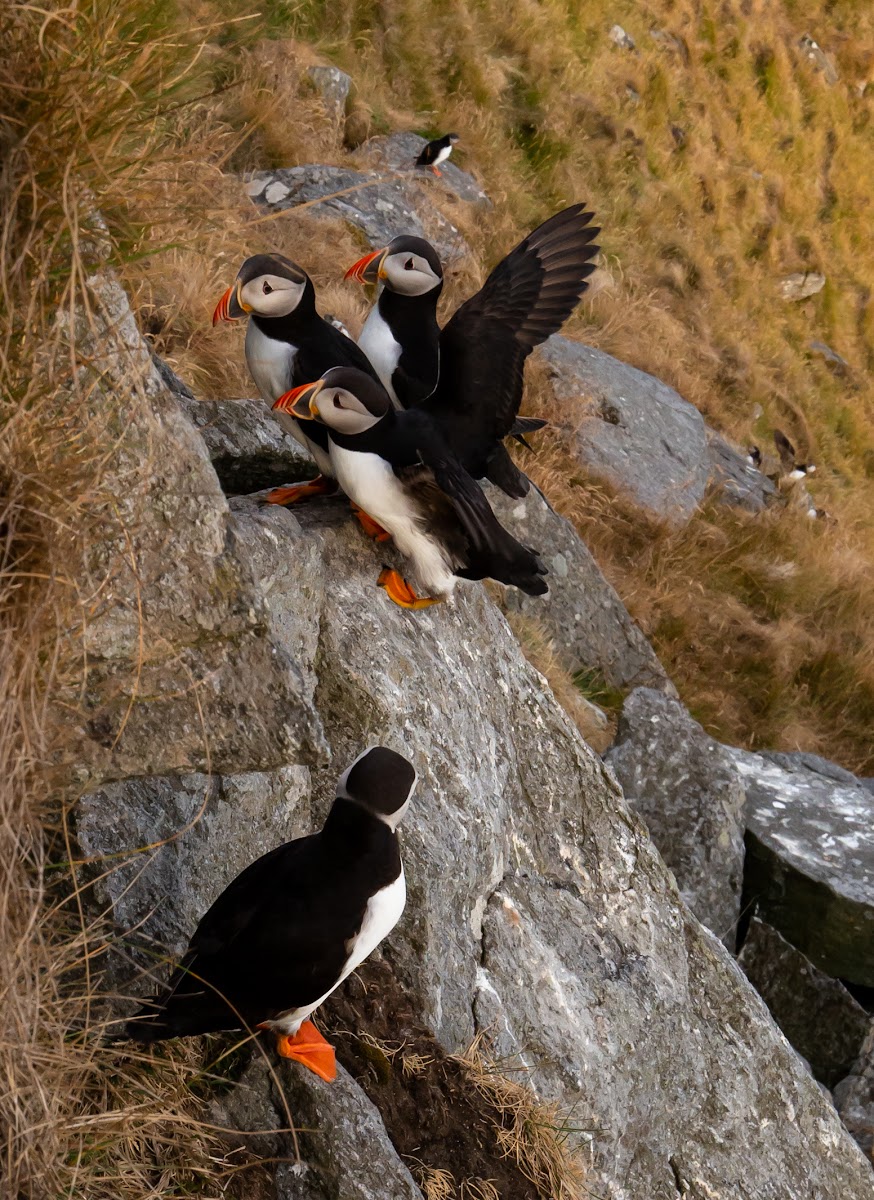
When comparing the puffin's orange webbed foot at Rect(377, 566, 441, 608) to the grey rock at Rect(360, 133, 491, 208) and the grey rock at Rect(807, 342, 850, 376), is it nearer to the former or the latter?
the grey rock at Rect(360, 133, 491, 208)

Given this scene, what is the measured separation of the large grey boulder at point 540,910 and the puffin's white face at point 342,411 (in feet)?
1.14

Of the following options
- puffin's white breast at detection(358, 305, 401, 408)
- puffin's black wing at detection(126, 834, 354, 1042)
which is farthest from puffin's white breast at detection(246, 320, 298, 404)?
puffin's black wing at detection(126, 834, 354, 1042)

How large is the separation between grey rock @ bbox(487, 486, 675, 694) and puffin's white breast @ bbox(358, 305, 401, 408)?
2.46 m

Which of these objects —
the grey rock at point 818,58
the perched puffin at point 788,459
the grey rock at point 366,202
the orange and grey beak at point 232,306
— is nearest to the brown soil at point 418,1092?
the orange and grey beak at point 232,306

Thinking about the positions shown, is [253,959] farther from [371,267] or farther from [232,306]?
[371,267]

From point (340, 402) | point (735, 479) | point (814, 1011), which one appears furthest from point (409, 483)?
point (735, 479)

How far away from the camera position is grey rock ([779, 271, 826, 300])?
61.8 ft

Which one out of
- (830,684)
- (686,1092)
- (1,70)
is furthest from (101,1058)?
(830,684)

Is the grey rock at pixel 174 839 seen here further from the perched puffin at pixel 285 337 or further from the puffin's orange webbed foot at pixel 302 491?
the perched puffin at pixel 285 337

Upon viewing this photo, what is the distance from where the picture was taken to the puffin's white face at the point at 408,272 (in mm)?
4648

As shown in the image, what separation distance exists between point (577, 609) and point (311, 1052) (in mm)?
5244

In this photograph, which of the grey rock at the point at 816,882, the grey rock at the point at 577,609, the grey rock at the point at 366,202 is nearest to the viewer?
the grey rock at the point at 816,882

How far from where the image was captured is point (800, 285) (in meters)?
19.0

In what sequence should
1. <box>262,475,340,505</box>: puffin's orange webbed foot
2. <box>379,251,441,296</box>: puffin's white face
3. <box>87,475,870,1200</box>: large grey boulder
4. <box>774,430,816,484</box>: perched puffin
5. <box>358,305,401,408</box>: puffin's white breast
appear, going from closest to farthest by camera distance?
<box>87,475,870,1200</box>: large grey boulder
<box>262,475,340,505</box>: puffin's orange webbed foot
<box>379,251,441,296</box>: puffin's white face
<box>358,305,401,408</box>: puffin's white breast
<box>774,430,816,484</box>: perched puffin
